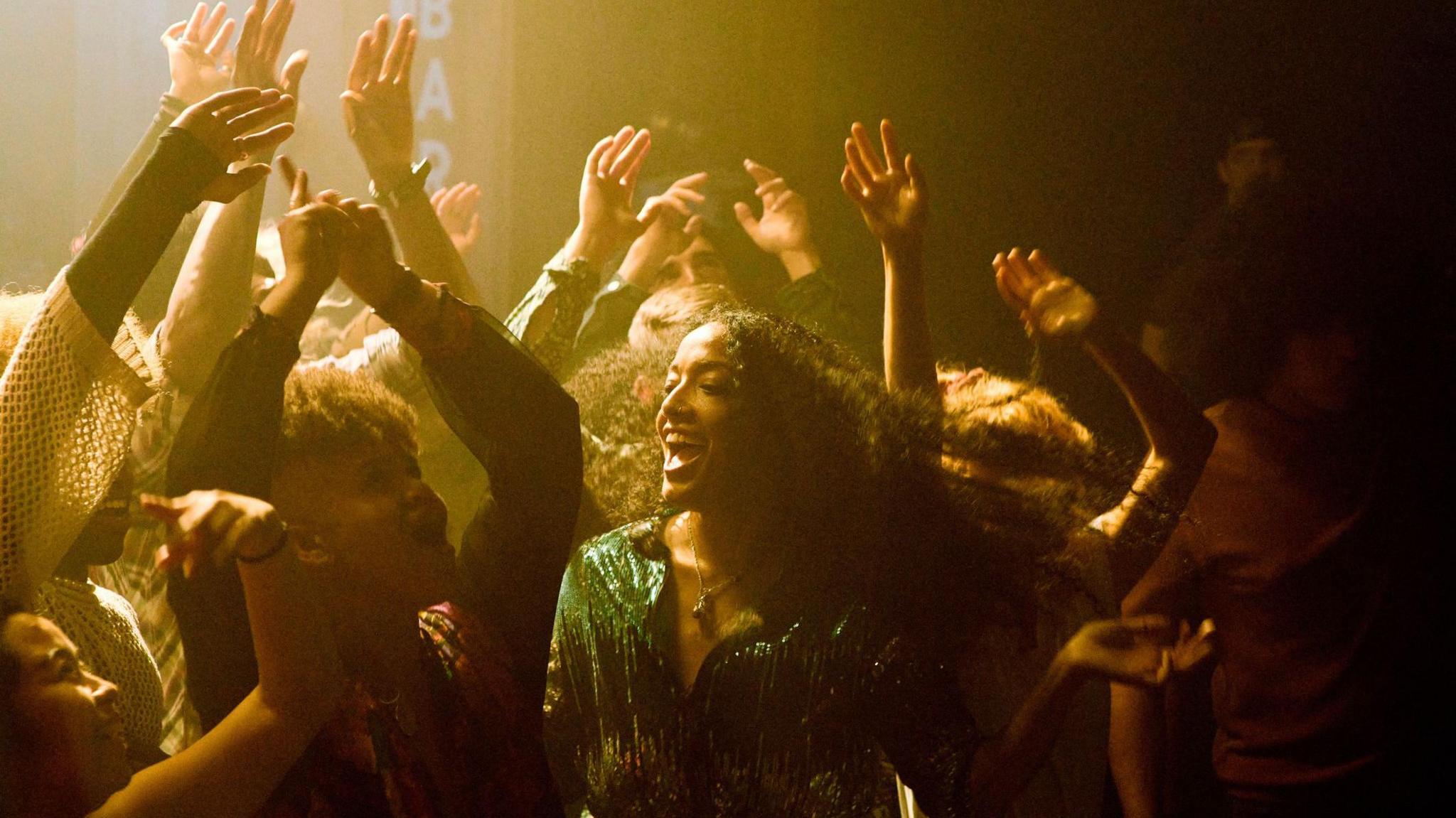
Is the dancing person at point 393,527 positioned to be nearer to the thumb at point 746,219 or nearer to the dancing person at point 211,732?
the dancing person at point 211,732

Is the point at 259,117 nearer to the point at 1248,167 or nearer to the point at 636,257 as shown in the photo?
the point at 636,257

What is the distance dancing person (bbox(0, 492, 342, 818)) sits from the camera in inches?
52.9

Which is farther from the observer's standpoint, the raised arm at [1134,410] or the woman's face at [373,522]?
the raised arm at [1134,410]

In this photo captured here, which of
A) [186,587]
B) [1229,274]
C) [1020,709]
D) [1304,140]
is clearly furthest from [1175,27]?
[186,587]

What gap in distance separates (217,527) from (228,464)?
0.08 metres

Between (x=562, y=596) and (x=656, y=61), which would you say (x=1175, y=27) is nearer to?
(x=656, y=61)

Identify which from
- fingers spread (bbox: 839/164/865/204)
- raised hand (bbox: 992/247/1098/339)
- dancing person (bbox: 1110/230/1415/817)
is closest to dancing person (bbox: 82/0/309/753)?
fingers spread (bbox: 839/164/865/204)

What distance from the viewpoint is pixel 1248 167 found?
5.57 feet

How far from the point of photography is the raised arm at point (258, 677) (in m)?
1.34

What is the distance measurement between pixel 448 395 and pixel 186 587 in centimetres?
38

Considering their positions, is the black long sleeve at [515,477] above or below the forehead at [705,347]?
below

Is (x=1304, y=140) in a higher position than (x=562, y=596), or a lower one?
higher

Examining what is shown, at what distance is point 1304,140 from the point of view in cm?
170

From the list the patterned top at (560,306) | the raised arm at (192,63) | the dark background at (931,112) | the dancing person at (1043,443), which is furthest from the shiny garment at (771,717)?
the raised arm at (192,63)
